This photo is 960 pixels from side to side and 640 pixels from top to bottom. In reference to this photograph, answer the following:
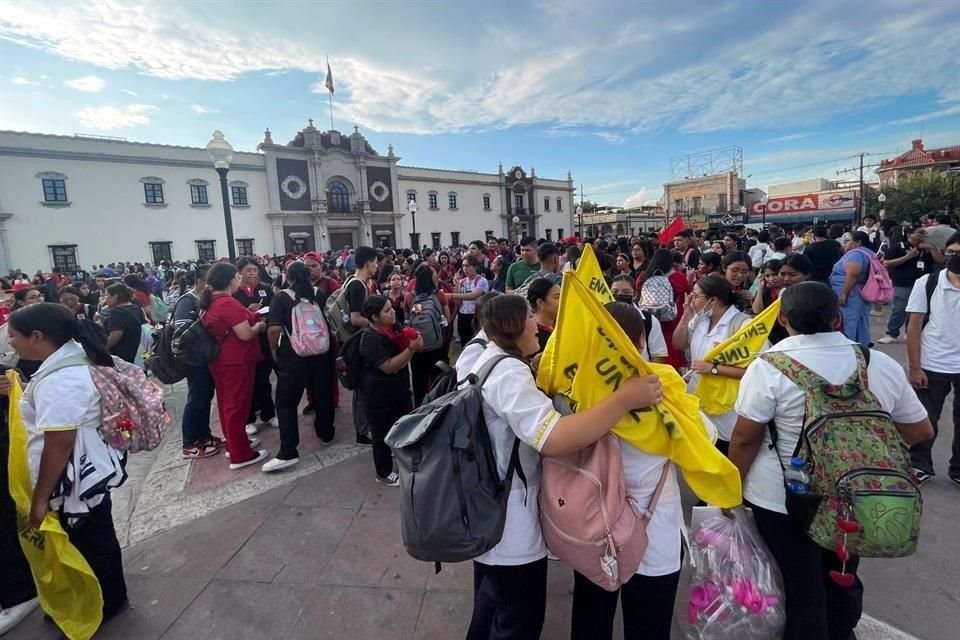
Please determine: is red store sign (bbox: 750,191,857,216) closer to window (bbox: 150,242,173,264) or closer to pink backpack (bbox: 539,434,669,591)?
window (bbox: 150,242,173,264)

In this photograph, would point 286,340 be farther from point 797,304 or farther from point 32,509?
point 797,304

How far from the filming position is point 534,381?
5.09 ft

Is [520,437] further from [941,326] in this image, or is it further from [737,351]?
[941,326]

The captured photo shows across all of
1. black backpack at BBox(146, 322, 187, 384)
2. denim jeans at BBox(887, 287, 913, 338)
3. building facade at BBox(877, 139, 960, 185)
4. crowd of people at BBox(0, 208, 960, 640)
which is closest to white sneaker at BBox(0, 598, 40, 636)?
crowd of people at BBox(0, 208, 960, 640)

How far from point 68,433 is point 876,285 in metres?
6.13

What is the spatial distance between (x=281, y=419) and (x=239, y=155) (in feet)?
104

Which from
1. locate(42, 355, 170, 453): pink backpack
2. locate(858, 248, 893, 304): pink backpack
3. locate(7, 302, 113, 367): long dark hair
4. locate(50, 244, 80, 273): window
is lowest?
locate(42, 355, 170, 453): pink backpack

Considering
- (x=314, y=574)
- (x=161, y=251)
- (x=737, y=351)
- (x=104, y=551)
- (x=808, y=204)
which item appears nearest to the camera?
(x=104, y=551)

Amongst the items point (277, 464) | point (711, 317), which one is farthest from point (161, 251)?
point (711, 317)

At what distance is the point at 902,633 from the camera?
211 centimetres

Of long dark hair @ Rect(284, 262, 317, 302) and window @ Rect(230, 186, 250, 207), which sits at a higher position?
window @ Rect(230, 186, 250, 207)

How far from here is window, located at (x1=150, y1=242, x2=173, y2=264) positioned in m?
27.6

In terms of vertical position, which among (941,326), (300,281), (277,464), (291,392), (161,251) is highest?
(161,251)

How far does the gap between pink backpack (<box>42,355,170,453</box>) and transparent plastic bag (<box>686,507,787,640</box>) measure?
2780 millimetres
